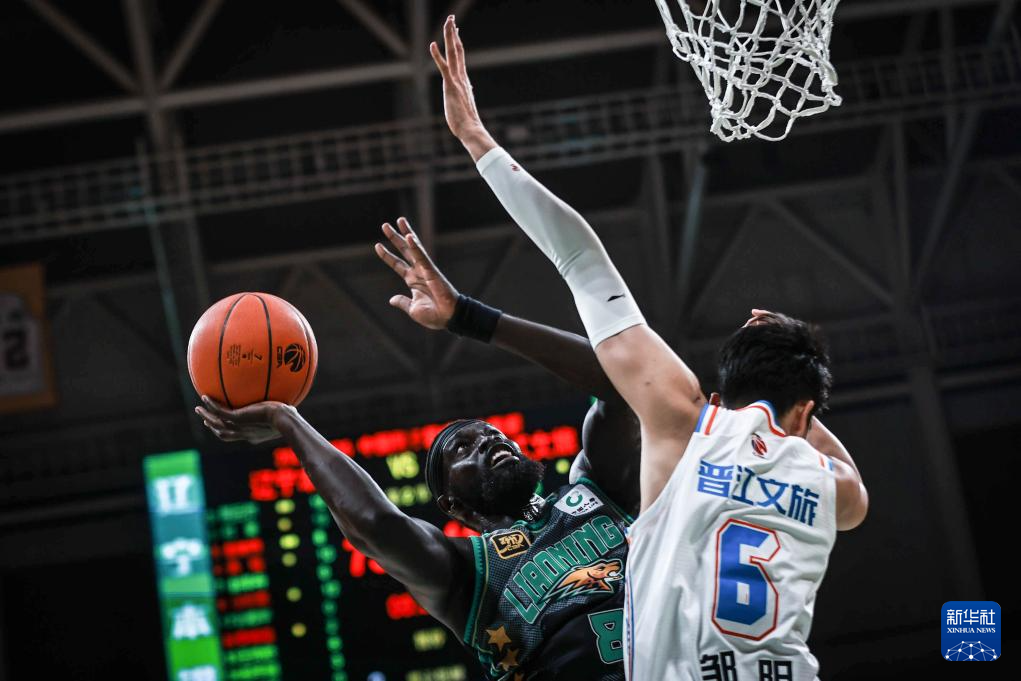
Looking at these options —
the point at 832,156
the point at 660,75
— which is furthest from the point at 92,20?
the point at 832,156

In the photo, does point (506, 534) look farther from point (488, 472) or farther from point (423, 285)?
point (423, 285)

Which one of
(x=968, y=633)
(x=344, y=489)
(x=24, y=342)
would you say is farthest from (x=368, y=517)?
(x=968, y=633)

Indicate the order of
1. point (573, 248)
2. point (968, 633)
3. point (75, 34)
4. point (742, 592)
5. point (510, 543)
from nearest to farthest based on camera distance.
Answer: point (742, 592)
point (573, 248)
point (510, 543)
point (75, 34)
point (968, 633)

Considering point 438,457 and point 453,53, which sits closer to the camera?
point 453,53

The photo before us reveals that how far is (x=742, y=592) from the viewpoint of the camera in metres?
2.07

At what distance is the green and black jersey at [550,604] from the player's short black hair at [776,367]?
0.69 metres

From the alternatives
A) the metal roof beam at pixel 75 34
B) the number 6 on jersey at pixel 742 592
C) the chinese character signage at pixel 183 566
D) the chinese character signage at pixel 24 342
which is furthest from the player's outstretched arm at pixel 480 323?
the chinese character signage at pixel 24 342

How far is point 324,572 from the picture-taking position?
7082mm

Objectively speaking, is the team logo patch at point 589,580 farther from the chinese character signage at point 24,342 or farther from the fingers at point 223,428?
the chinese character signage at point 24,342

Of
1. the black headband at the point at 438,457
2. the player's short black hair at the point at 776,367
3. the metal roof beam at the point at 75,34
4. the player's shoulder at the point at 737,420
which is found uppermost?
the metal roof beam at the point at 75,34

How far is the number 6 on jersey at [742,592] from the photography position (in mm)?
2068

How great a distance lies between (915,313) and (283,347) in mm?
8843

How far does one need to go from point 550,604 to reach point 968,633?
7.99 m

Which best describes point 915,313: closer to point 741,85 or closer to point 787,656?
point 741,85
